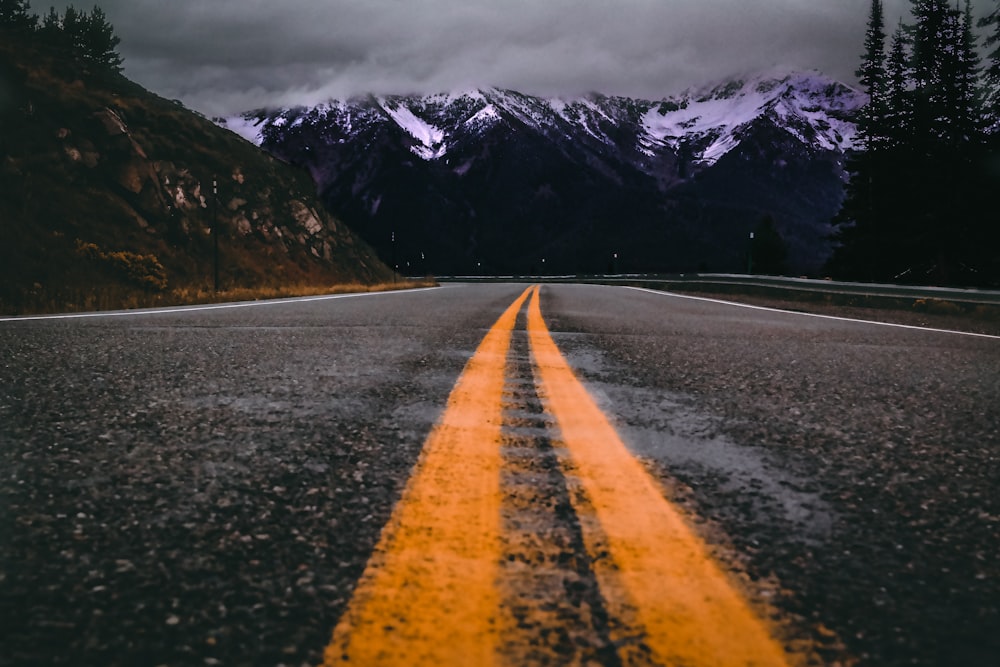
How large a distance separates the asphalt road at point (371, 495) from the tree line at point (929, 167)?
39.7 m

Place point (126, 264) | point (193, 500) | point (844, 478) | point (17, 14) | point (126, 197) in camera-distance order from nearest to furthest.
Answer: point (193, 500) < point (844, 478) < point (126, 264) < point (126, 197) < point (17, 14)

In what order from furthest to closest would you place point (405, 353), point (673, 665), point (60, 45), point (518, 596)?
point (60, 45)
point (405, 353)
point (518, 596)
point (673, 665)

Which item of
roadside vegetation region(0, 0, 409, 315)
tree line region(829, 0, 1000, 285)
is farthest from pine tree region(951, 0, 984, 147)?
roadside vegetation region(0, 0, 409, 315)

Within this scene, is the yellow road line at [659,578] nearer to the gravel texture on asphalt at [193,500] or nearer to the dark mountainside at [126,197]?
the gravel texture on asphalt at [193,500]

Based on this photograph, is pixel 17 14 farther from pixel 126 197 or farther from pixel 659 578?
pixel 659 578

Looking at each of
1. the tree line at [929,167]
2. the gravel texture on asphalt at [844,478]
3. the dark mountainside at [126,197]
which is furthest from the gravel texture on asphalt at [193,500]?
the tree line at [929,167]

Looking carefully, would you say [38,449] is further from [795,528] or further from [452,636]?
[795,528]

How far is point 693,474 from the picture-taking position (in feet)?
8.95

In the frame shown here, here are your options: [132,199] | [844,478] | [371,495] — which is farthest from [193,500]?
[132,199]

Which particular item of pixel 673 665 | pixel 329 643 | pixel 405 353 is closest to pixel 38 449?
pixel 329 643

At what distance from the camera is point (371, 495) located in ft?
7.84

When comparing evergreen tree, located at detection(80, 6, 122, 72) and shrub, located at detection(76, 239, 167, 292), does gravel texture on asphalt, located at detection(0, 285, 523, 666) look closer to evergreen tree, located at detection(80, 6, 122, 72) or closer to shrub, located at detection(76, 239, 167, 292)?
shrub, located at detection(76, 239, 167, 292)

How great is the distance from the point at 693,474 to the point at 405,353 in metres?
4.19

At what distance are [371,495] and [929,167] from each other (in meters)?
48.3
